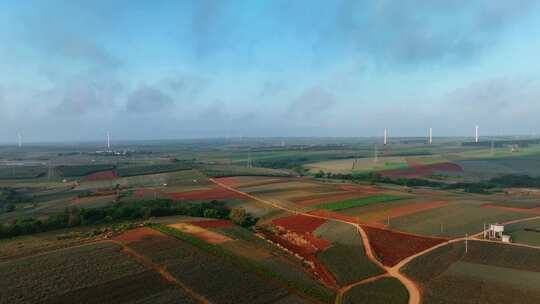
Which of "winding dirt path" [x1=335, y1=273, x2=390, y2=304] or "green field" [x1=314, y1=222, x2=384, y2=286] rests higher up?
"green field" [x1=314, y1=222, x2=384, y2=286]

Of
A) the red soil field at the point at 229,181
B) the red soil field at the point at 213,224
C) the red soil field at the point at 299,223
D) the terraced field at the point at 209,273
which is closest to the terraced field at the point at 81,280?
the terraced field at the point at 209,273

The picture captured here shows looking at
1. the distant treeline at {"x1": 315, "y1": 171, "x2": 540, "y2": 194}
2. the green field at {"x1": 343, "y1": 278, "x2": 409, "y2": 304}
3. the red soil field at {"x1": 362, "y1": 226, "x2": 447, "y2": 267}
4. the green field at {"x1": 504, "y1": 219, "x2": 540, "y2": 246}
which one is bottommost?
the distant treeline at {"x1": 315, "y1": 171, "x2": 540, "y2": 194}

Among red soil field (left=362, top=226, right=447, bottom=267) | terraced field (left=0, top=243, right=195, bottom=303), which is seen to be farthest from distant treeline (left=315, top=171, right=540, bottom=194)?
terraced field (left=0, top=243, right=195, bottom=303)

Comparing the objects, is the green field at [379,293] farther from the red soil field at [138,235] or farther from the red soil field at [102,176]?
the red soil field at [102,176]

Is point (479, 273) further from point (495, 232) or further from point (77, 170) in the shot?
point (77, 170)

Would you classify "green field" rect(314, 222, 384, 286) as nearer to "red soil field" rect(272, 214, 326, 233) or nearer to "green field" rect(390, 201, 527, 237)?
"red soil field" rect(272, 214, 326, 233)

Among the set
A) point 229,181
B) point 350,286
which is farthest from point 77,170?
point 350,286

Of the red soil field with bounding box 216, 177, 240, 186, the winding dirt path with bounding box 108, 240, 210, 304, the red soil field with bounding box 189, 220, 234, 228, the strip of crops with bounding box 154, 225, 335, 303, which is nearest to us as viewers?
the winding dirt path with bounding box 108, 240, 210, 304

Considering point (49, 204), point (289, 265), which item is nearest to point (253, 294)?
point (289, 265)

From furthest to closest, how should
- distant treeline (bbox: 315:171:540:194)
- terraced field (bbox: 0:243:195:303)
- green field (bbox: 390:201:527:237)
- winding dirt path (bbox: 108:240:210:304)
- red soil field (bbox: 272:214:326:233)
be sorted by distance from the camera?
1. distant treeline (bbox: 315:171:540:194)
2. red soil field (bbox: 272:214:326:233)
3. green field (bbox: 390:201:527:237)
4. winding dirt path (bbox: 108:240:210:304)
5. terraced field (bbox: 0:243:195:303)
